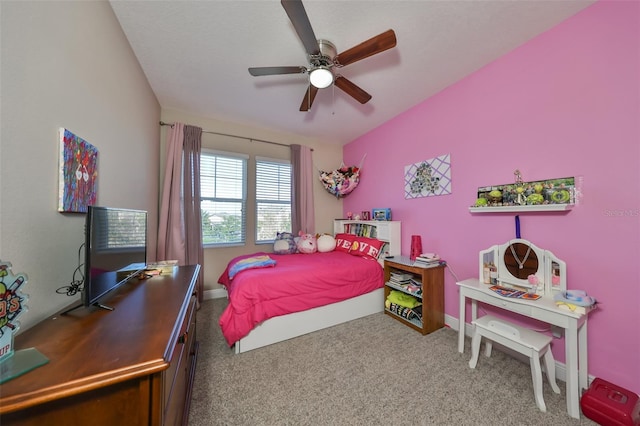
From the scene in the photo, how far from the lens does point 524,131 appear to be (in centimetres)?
181

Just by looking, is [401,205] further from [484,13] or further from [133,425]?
[133,425]

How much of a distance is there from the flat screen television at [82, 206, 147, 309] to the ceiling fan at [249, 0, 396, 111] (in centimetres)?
138

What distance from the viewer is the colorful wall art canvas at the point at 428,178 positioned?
2.39m

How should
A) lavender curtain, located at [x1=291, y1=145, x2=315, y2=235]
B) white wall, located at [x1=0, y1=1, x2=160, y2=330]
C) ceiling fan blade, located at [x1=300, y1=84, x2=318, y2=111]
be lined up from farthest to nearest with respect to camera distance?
1. lavender curtain, located at [x1=291, y1=145, x2=315, y2=235]
2. ceiling fan blade, located at [x1=300, y1=84, x2=318, y2=111]
3. white wall, located at [x1=0, y1=1, x2=160, y2=330]

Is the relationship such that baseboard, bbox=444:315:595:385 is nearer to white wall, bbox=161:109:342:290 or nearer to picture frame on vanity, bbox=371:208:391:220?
picture frame on vanity, bbox=371:208:391:220

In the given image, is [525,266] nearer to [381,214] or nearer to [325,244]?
[381,214]

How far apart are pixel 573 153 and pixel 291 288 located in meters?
2.45

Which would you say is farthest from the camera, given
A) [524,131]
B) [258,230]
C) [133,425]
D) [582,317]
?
[258,230]

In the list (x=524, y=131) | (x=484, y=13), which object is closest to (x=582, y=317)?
(x=524, y=131)

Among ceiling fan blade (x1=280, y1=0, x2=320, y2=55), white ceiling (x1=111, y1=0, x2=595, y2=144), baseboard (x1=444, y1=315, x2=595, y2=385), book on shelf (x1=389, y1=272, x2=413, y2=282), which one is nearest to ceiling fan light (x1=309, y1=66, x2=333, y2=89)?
ceiling fan blade (x1=280, y1=0, x2=320, y2=55)

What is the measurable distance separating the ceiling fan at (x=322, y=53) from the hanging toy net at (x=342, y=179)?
166cm

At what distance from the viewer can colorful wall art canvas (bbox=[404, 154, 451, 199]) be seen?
239 cm

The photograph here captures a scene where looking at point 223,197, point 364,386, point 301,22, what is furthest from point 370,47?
point 223,197

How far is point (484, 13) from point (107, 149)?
2.80 metres
